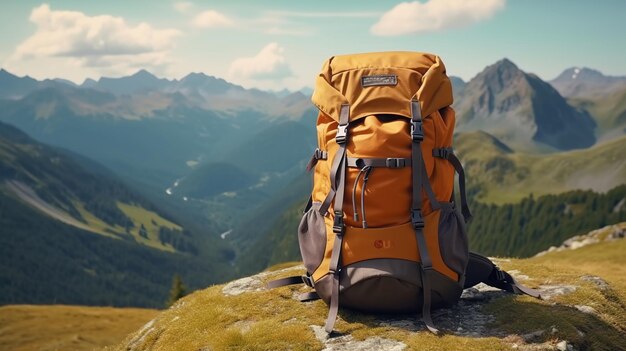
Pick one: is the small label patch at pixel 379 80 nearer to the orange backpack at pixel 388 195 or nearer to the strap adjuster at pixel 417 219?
the orange backpack at pixel 388 195

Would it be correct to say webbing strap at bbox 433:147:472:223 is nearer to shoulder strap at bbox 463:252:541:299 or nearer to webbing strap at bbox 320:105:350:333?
shoulder strap at bbox 463:252:541:299

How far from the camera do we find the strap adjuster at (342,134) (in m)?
10.4

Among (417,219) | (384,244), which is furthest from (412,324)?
(417,219)

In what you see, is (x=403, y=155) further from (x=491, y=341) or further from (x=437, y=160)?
(x=491, y=341)

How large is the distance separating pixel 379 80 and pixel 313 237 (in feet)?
12.4

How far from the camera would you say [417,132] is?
32.9ft

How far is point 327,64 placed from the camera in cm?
1180

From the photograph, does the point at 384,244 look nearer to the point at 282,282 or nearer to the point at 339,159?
the point at 339,159

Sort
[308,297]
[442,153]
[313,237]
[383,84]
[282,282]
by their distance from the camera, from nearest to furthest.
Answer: [442,153]
[383,84]
[313,237]
[308,297]
[282,282]

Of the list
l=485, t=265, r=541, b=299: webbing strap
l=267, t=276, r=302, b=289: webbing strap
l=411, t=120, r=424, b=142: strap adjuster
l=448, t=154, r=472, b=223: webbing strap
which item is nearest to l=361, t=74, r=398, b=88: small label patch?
l=411, t=120, r=424, b=142: strap adjuster

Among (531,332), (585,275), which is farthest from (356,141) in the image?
(585,275)

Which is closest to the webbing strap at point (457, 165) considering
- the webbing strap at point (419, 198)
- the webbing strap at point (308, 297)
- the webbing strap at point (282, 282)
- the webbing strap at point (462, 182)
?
the webbing strap at point (462, 182)

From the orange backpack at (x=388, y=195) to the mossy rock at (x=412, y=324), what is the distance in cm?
48

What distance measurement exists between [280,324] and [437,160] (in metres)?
5.07
